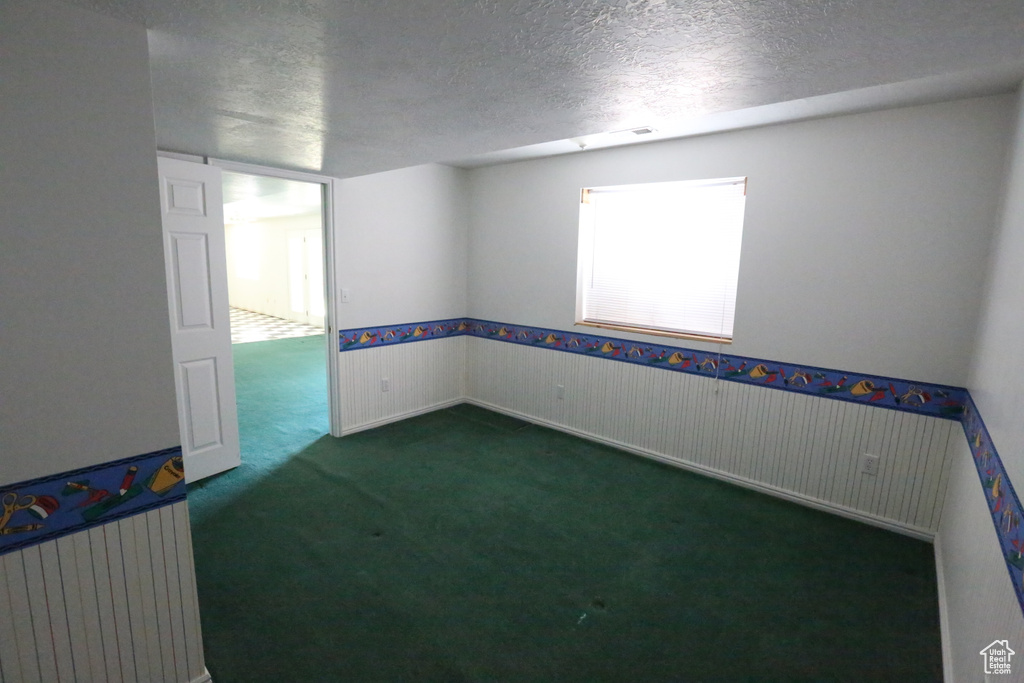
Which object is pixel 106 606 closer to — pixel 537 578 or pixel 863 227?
pixel 537 578

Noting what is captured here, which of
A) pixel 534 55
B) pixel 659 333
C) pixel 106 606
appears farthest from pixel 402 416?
pixel 534 55

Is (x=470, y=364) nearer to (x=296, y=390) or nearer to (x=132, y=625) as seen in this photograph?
(x=296, y=390)

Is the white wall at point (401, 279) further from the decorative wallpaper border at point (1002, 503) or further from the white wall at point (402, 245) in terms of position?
the decorative wallpaper border at point (1002, 503)

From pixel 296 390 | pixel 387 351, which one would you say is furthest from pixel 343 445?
pixel 296 390

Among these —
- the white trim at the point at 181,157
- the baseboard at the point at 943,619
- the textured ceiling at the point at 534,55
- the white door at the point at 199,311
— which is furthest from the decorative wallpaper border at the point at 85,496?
the baseboard at the point at 943,619

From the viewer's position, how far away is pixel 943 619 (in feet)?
6.75

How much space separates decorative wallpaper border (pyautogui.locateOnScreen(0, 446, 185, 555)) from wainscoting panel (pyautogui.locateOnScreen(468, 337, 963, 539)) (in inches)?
121

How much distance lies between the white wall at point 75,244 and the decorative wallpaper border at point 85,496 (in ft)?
0.12

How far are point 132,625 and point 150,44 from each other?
5.77ft

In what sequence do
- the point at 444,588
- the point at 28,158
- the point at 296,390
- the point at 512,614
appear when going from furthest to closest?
the point at 296,390
the point at 444,588
the point at 512,614
the point at 28,158

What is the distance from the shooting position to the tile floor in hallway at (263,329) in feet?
29.3

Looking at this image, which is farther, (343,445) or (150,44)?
(343,445)

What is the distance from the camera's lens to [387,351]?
171 inches

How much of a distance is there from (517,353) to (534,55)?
11.0ft
